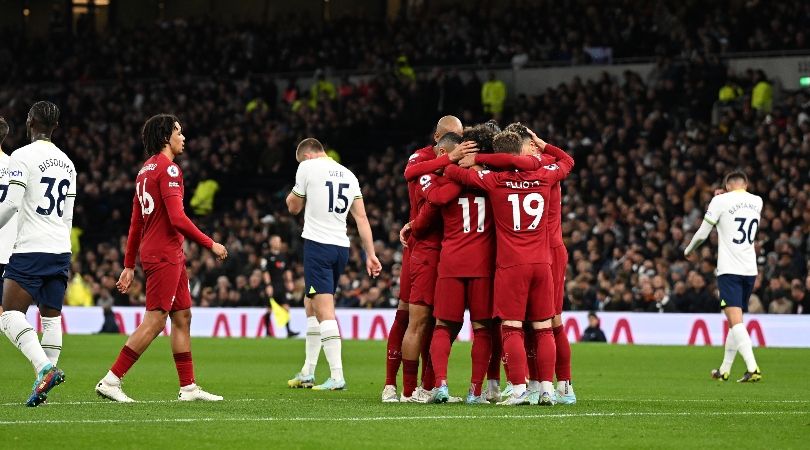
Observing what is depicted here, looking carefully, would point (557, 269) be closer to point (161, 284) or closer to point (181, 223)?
point (181, 223)

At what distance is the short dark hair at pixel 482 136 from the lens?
11.5 metres

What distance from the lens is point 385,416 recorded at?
1043 cm

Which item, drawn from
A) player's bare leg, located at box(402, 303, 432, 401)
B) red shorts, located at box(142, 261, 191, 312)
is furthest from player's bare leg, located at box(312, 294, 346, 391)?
red shorts, located at box(142, 261, 191, 312)

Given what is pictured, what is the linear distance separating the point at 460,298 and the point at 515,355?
0.71 meters

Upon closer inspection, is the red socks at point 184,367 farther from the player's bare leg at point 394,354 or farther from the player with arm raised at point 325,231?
the player with arm raised at point 325,231

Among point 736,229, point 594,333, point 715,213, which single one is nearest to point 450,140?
point 715,213

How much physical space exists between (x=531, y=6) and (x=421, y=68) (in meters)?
3.35

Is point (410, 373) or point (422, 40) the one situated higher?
point (422, 40)

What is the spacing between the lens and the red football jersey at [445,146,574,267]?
1112 cm

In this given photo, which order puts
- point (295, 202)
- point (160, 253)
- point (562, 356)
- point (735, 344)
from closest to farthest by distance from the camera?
point (160, 253) < point (562, 356) < point (295, 202) < point (735, 344)

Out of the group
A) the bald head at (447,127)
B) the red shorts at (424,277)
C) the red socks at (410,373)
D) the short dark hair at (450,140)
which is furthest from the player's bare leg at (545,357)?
the bald head at (447,127)

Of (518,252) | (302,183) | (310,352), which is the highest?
(302,183)

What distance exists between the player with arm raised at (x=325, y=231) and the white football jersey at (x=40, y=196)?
9.14ft

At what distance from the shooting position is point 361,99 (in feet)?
122
